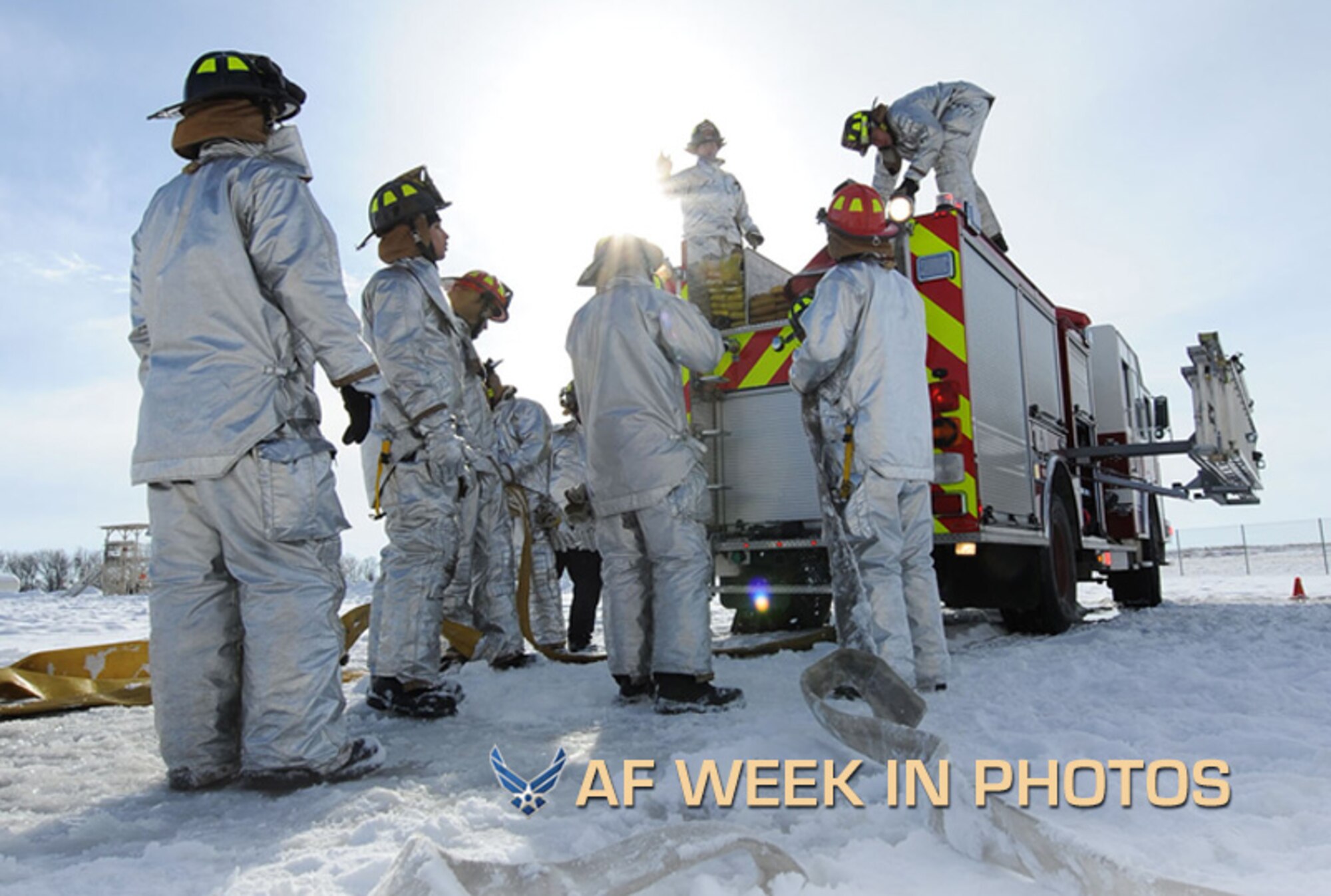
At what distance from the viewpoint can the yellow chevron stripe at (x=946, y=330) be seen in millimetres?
5098

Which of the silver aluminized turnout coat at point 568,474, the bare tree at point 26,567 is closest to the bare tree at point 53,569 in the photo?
the bare tree at point 26,567

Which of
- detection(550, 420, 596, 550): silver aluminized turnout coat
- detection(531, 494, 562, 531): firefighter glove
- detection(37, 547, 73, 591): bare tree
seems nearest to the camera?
detection(531, 494, 562, 531): firefighter glove

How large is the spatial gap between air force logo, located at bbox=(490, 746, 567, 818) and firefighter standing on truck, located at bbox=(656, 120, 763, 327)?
3977mm

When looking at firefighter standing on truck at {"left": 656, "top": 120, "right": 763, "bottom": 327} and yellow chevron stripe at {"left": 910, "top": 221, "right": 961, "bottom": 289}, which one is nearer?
yellow chevron stripe at {"left": 910, "top": 221, "right": 961, "bottom": 289}

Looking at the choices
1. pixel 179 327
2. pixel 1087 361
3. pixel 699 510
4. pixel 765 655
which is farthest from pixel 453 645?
pixel 1087 361

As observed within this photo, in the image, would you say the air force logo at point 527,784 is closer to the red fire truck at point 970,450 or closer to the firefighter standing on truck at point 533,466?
the red fire truck at point 970,450

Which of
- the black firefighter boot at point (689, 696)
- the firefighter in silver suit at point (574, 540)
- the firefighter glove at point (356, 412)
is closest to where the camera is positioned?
the firefighter glove at point (356, 412)

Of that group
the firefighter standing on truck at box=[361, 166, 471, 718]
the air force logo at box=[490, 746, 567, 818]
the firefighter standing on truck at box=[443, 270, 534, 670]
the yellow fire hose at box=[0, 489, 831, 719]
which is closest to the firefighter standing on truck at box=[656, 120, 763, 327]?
the firefighter standing on truck at box=[443, 270, 534, 670]

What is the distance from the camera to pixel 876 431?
379 centimetres

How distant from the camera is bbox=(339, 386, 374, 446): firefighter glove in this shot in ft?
8.91

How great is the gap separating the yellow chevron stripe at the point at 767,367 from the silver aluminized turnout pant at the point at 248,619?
3.54 m

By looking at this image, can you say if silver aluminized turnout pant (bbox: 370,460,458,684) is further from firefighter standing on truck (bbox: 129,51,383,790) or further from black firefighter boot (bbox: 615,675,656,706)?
firefighter standing on truck (bbox: 129,51,383,790)

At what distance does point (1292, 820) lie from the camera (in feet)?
6.06

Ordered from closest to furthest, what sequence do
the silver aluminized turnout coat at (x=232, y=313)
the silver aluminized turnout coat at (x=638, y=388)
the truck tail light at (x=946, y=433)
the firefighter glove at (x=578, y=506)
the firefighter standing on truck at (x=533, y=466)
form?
1. the silver aluminized turnout coat at (x=232, y=313)
2. the silver aluminized turnout coat at (x=638, y=388)
3. the firefighter glove at (x=578, y=506)
4. the truck tail light at (x=946, y=433)
5. the firefighter standing on truck at (x=533, y=466)
